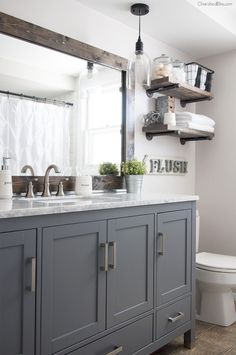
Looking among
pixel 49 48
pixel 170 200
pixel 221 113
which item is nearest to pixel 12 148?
pixel 49 48

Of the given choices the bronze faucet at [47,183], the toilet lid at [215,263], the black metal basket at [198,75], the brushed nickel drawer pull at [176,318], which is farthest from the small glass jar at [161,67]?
the brushed nickel drawer pull at [176,318]

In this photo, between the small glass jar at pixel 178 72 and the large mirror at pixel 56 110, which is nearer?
the large mirror at pixel 56 110

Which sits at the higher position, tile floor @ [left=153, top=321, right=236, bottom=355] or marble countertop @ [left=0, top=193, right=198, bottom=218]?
marble countertop @ [left=0, top=193, right=198, bottom=218]

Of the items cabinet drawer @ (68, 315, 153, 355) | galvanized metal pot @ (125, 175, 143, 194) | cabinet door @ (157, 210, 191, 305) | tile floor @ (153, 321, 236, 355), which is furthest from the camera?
galvanized metal pot @ (125, 175, 143, 194)

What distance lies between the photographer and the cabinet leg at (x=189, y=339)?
230cm

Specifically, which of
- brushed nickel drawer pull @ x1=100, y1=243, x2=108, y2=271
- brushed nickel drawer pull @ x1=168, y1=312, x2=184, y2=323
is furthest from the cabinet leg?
brushed nickel drawer pull @ x1=100, y1=243, x2=108, y2=271

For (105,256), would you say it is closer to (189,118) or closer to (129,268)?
(129,268)

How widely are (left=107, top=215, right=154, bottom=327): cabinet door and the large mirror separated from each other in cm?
65

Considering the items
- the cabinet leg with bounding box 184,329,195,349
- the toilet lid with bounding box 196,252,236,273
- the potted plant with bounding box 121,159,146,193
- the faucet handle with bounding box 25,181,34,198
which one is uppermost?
the potted plant with bounding box 121,159,146,193

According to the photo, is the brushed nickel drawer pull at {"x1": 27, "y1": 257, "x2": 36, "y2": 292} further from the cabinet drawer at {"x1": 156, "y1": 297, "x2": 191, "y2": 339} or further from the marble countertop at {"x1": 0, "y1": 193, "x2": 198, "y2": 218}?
the cabinet drawer at {"x1": 156, "y1": 297, "x2": 191, "y2": 339}

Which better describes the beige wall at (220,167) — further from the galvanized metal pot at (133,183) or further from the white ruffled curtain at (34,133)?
the white ruffled curtain at (34,133)

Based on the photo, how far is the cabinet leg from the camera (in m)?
2.30

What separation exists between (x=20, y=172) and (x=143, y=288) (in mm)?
957

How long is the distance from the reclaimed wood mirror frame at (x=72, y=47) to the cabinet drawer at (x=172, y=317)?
1.09 m
